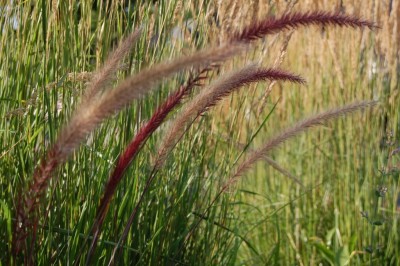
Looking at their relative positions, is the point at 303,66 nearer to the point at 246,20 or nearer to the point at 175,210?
the point at 246,20

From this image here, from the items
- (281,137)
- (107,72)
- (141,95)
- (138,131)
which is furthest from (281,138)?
(141,95)

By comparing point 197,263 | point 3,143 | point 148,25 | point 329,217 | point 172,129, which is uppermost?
point 148,25

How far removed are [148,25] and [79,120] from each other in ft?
4.60

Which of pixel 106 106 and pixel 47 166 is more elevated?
pixel 106 106

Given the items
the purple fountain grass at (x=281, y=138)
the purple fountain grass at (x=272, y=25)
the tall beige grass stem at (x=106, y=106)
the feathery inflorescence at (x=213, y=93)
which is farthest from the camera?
the purple fountain grass at (x=281, y=138)

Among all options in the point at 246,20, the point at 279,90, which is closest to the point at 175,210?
the point at 246,20

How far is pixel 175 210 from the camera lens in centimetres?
253

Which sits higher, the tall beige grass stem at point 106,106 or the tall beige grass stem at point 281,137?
the tall beige grass stem at point 106,106

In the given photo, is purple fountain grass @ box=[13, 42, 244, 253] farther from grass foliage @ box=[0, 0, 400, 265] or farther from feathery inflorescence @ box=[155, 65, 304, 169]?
feathery inflorescence @ box=[155, 65, 304, 169]

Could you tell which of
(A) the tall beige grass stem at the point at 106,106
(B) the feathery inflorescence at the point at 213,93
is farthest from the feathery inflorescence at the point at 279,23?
(A) the tall beige grass stem at the point at 106,106

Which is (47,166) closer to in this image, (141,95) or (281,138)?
(141,95)

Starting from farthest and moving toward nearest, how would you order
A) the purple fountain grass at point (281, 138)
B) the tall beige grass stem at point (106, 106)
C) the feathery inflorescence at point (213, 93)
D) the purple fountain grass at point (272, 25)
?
the purple fountain grass at point (281, 138) → the feathery inflorescence at point (213, 93) → the purple fountain grass at point (272, 25) → the tall beige grass stem at point (106, 106)

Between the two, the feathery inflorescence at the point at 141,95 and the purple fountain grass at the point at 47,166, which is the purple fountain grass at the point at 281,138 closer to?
the feathery inflorescence at the point at 141,95

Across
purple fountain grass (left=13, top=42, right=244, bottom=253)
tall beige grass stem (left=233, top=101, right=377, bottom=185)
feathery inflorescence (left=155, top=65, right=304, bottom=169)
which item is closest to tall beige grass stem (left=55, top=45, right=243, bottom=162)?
purple fountain grass (left=13, top=42, right=244, bottom=253)
